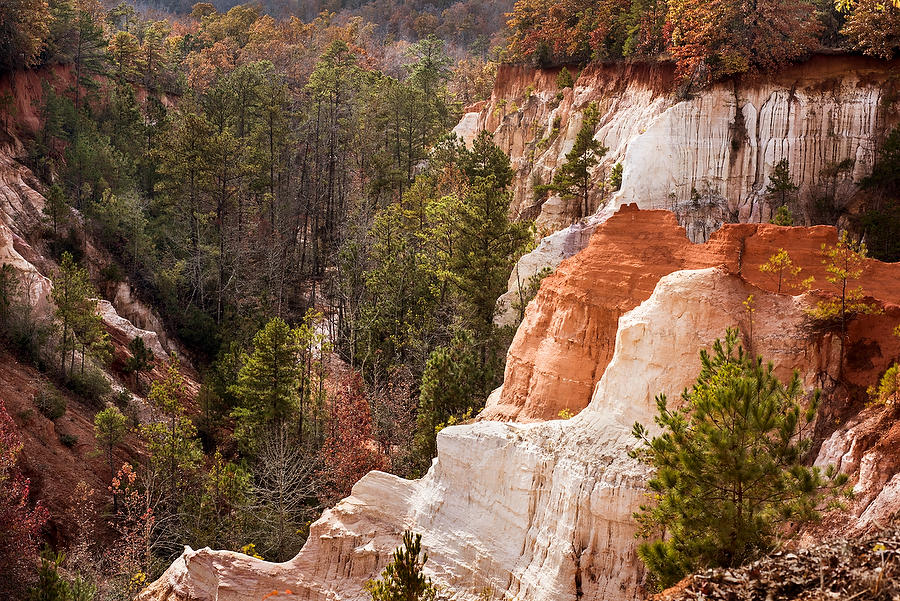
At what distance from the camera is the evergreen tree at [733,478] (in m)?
9.83

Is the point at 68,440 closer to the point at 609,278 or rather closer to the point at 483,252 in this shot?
the point at 483,252

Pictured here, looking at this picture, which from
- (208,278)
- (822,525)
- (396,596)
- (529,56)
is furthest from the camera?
(529,56)

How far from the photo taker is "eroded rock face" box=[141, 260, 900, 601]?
1295cm

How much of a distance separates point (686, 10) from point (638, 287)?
61.4 feet

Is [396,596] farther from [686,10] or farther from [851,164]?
[686,10]

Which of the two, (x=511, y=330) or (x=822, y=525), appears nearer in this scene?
(x=822, y=525)

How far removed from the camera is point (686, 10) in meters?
31.6

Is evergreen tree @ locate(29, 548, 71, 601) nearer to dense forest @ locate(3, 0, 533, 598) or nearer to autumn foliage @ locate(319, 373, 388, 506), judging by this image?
dense forest @ locate(3, 0, 533, 598)

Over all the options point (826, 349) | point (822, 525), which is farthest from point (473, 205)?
point (822, 525)

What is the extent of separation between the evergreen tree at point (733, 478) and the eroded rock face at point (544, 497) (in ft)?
7.90

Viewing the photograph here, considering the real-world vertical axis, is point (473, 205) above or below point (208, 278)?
above

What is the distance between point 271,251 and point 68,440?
19.1m

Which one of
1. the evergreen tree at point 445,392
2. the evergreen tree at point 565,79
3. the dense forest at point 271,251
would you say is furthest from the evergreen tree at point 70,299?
the evergreen tree at point 565,79

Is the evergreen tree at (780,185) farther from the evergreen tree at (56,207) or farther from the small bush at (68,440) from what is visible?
the evergreen tree at (56,207)
